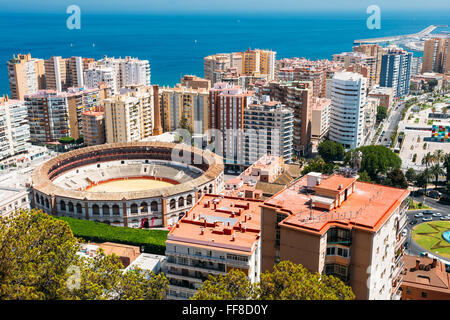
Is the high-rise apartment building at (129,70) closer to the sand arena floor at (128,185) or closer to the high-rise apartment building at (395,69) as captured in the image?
the sand arena floor at (128,185)

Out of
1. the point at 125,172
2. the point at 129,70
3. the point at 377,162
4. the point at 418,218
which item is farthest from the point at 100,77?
the point at 418,218

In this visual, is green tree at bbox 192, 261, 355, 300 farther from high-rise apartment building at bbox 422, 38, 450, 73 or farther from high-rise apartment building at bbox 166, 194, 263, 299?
high-rise apartment building at bbox 422, 38, 450, 73

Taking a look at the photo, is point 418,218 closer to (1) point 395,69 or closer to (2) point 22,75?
(1) point 395,69

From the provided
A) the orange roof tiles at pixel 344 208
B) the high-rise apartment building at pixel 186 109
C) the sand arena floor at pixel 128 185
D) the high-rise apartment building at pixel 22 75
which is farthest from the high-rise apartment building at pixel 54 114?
the orange roof tiles at pixel 344 208
